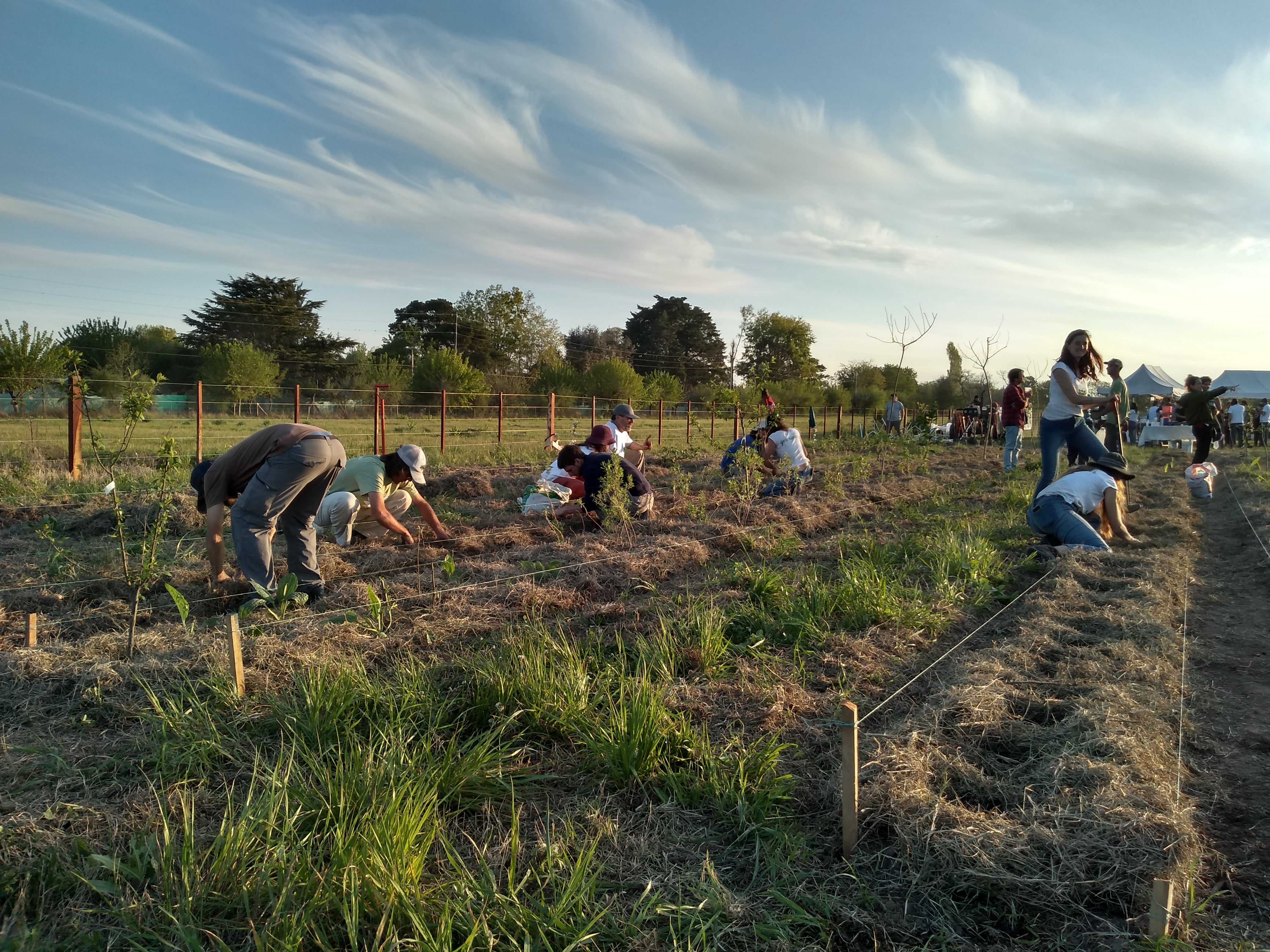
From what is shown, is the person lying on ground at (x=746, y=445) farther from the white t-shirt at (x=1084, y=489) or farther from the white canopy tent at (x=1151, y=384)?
the white canopy tent at (x=1151, y=384)

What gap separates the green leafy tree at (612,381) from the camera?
118 ft

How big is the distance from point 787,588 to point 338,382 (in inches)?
1553

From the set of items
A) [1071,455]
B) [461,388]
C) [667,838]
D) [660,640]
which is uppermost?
[461,388]

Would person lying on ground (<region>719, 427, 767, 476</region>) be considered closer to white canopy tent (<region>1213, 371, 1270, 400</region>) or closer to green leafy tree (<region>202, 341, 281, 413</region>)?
green leafy tree (<region>202, 341, 281, 413</region>)

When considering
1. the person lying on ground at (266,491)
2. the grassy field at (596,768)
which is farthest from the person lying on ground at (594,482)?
the person lying on ground at (266,491)

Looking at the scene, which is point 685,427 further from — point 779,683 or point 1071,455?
point 779,683

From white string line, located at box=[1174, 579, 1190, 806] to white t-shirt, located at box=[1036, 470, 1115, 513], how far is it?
1173mm

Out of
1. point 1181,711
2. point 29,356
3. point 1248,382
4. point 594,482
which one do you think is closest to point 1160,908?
point 1181,711

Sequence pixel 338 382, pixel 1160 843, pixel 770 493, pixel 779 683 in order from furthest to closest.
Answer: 1. pixel 338 382
2. pixel 770 493
3. pixel 779 683
4. pixel 1160 843

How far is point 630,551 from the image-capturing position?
5.29 metres

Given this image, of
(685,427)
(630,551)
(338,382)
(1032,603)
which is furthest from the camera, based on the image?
(338,382)

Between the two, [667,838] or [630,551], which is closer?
[667,838]

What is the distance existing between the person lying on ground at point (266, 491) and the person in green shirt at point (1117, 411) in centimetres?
654

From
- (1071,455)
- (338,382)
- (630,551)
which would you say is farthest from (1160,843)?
(338,382)
